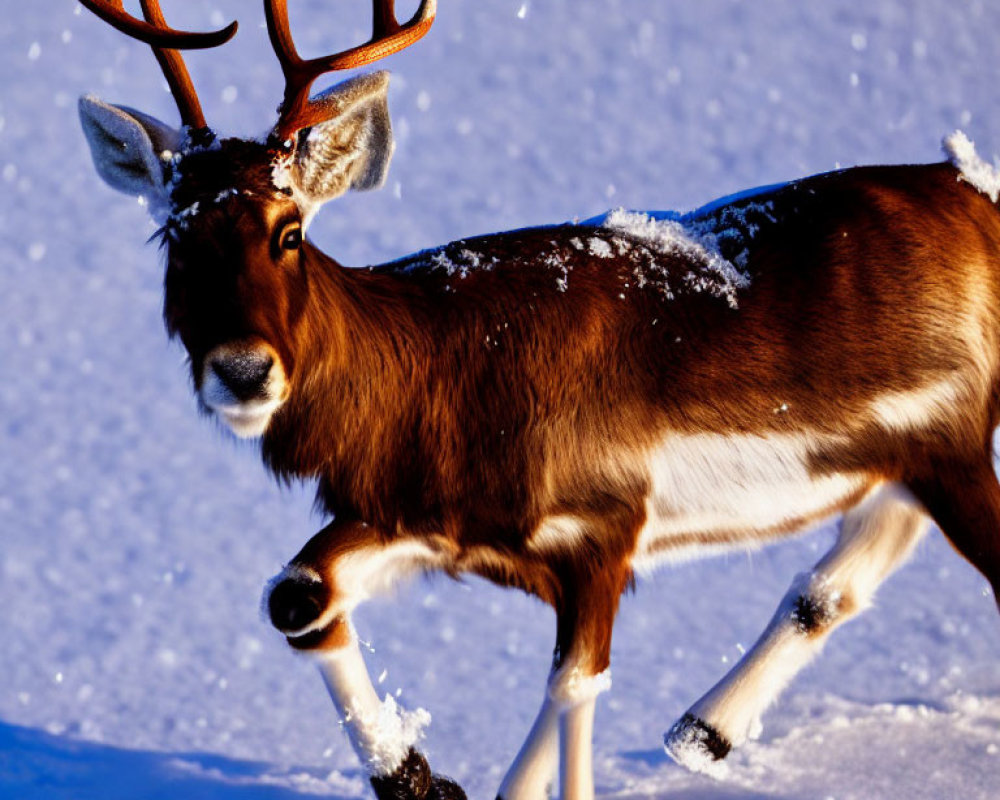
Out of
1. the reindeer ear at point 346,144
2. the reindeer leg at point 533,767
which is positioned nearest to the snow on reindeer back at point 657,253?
the reindeer ear at point 346,144

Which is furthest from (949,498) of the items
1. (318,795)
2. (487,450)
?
(318,795)

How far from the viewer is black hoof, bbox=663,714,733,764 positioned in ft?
6.79

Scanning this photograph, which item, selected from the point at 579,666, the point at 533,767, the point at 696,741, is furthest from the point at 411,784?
the point at 696,741

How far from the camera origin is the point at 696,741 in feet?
6.80

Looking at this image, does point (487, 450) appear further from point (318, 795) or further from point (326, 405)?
point (318, 795)

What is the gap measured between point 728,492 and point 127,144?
89 cm

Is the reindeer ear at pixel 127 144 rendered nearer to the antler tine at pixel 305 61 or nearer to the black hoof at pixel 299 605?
the antler tine at pixel 305 61

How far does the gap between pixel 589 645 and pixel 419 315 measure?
0.47m

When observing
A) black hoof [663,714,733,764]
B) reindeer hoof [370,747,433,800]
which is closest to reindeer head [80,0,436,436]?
reindeer hoof [370,747,433,800]

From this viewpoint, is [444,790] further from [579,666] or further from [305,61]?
[305,61]

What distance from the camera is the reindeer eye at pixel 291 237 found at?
5.37 feet

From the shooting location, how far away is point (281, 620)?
1.80 metres

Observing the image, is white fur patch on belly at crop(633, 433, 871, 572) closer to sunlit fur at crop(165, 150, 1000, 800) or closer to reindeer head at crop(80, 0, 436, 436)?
sunlit fur at crop(165, 150, 1000, 800)

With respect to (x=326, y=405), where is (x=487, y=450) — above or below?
below
